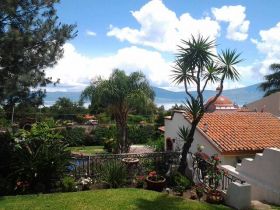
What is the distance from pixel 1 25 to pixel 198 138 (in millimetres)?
13497

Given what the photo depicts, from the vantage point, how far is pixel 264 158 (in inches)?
506

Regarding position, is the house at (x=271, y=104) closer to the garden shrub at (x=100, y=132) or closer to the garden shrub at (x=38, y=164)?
the garden shrub at (x=100, y=132)

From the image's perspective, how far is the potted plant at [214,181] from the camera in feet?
37.3

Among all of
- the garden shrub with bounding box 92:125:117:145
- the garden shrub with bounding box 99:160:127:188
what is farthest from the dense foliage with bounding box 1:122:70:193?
the garden shrub with bounding box 92:125:117:145

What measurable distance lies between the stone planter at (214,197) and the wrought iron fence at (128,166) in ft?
9.82

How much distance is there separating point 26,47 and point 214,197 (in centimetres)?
856

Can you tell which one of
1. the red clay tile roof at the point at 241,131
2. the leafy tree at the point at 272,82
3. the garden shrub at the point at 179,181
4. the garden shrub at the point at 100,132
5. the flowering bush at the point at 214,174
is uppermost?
the leafy tree at the point at 272,82

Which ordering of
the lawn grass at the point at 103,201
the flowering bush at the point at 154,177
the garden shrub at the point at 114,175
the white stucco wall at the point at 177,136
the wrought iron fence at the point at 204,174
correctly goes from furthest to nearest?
1. the white stucco wall at the point at 177,136
2. the flowering bush at the point at 154,177
3. the garden shrub at the point at 114,175
4. the wrought iron fence at the point at 204,174
5. the lawn grass at the point at 103,201

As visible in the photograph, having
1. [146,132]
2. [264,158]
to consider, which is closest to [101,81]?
[264,158]

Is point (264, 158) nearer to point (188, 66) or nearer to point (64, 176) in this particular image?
point (188, 66)

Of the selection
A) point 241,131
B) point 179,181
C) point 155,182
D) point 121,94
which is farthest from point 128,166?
point 121,94

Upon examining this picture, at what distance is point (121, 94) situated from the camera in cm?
2600

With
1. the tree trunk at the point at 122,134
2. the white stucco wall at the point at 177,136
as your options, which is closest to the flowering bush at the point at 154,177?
the white stucco wall at the point at 177,136

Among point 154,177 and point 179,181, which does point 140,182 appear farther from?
point 179,181
